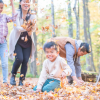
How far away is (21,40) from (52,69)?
3.79ft

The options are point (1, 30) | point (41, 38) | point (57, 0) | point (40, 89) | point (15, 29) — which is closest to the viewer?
point (40, 89)

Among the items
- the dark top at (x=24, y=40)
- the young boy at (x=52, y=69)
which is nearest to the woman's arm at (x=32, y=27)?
the dark top at (x=24, y=40)

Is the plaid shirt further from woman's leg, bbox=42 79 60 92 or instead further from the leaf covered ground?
woman's leg, bbox=42 79 60 92

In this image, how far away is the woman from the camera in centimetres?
362

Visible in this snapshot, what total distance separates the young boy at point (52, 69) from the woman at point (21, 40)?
796mm

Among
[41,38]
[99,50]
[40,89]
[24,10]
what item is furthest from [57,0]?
[99,50]

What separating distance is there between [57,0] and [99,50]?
34.7 feet

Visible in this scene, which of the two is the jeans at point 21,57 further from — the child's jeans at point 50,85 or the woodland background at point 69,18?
the child's jeans at point 50,85

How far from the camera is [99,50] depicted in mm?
16500

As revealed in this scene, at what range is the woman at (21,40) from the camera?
3617 mm

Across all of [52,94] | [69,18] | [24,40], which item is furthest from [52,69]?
[69,18]

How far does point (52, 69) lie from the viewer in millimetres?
3092

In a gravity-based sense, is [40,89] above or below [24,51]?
below

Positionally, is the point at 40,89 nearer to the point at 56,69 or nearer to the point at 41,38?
the point at 56,69
